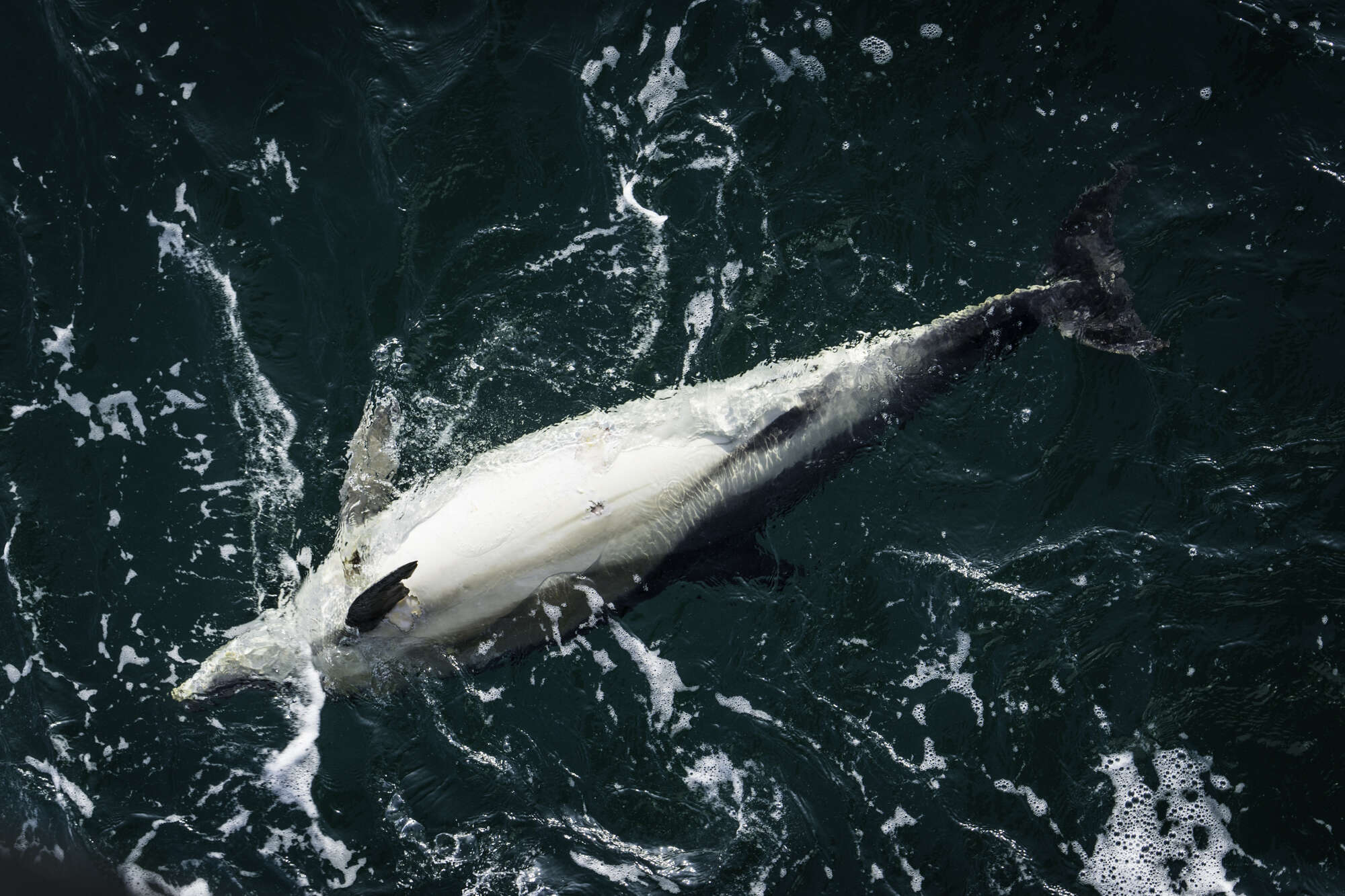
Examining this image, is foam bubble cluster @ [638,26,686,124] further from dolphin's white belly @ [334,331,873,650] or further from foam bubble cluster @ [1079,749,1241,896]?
→ foam bubble cluster @ [1079,749,1241,896]

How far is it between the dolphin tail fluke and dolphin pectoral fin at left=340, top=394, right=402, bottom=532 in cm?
602

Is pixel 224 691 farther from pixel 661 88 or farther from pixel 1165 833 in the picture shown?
pixel 1165 833

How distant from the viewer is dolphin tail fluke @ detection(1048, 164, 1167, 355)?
350 inches

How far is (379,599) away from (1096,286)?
6.66 metres

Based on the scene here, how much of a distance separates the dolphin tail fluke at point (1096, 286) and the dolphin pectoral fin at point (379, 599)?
6.07 m

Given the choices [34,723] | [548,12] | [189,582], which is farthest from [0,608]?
[548,12]

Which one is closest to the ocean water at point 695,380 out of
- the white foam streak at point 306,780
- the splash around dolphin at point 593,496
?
the white foam streak at point 306,780

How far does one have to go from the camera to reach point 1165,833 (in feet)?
28.9

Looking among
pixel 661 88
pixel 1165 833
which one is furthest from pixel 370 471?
pixel 1165 833

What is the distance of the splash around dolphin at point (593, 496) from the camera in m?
7.89

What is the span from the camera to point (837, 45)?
375 inches

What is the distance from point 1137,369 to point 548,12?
6.42 metres

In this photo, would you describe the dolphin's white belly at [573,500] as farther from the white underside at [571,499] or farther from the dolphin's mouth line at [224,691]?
the dolphin's mouth line at [224,691]

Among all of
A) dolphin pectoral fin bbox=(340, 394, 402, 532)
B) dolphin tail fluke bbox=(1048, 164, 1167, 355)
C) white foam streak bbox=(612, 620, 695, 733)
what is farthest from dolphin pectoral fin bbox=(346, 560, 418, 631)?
dolphin tail fluke bbox=(1048, 164, 1167, 355)
